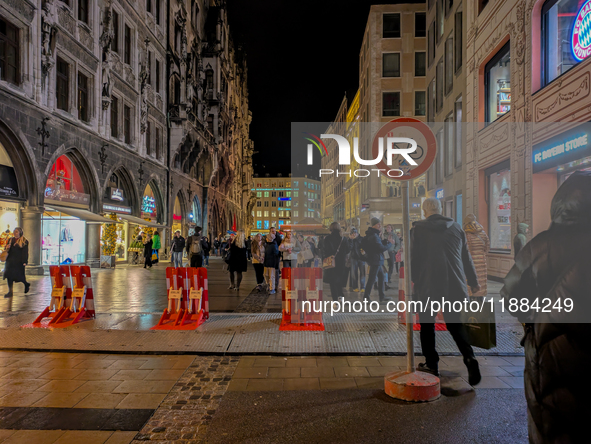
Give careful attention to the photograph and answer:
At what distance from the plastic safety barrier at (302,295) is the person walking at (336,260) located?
2.99m

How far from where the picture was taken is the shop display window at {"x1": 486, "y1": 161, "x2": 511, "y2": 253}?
14.6 metres

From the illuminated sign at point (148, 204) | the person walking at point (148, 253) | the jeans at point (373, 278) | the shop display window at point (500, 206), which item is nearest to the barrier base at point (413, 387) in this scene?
the jeans at point (373, 278)

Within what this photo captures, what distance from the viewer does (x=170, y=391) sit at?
4516 mm

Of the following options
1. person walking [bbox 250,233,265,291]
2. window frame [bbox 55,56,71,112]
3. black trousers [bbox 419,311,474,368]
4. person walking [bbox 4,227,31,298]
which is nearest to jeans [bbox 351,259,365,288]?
person walking [bbox 250,233,265,291]

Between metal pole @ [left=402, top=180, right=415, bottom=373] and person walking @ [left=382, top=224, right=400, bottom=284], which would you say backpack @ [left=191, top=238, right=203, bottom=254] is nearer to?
person walking @ [left=382, top=224, right=400, bottom=284]

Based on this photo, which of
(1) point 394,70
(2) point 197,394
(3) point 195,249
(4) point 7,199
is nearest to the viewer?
(2) point 197,394

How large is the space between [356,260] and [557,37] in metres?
8.01

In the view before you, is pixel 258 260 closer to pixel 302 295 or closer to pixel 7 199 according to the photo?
pixel 302 295

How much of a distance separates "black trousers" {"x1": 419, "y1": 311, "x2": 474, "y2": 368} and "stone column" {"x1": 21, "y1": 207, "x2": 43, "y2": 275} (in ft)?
52.4

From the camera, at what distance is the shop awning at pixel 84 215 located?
1766 centimetres

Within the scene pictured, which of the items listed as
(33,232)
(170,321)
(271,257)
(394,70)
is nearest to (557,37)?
(271,257)

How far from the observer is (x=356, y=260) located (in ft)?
41.2

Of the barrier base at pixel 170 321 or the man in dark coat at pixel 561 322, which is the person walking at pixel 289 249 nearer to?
the barrier base at pixel 170 321

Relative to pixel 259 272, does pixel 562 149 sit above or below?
above
